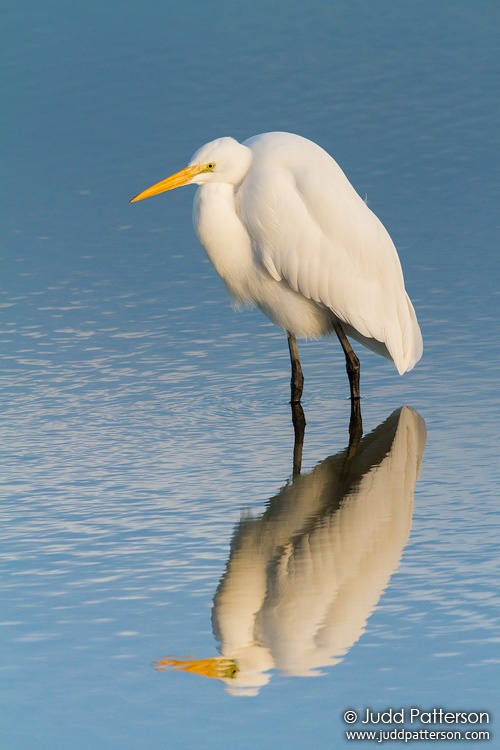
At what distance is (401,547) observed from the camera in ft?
15.8

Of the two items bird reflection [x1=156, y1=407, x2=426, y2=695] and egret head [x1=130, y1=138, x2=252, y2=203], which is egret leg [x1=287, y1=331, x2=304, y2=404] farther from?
egret head [x1=130, y1=138, x2=252, y2=203]

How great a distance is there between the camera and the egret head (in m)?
6.44

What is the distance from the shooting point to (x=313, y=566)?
4.71 metres

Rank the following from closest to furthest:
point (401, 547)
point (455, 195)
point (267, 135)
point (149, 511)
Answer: point (401, 547)
point (149, 511)
point (267, 135)
point (455, 195)

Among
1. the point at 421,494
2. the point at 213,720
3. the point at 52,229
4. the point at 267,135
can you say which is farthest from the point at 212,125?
the point at 213,720

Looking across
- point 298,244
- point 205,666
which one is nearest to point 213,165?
point 298,244

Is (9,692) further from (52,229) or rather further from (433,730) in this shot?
(52,229)

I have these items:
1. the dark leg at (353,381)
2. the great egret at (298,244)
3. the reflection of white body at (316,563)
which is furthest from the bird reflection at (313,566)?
the great egret at (298,244)

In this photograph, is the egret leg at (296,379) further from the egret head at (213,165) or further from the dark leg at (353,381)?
the egret head at (213,165)

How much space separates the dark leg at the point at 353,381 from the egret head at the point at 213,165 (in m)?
0.90

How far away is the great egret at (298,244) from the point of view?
650cm

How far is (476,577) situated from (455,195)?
565 cm

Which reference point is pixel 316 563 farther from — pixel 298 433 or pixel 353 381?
pixel 353 381

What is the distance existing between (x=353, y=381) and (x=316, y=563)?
2.02 metres
